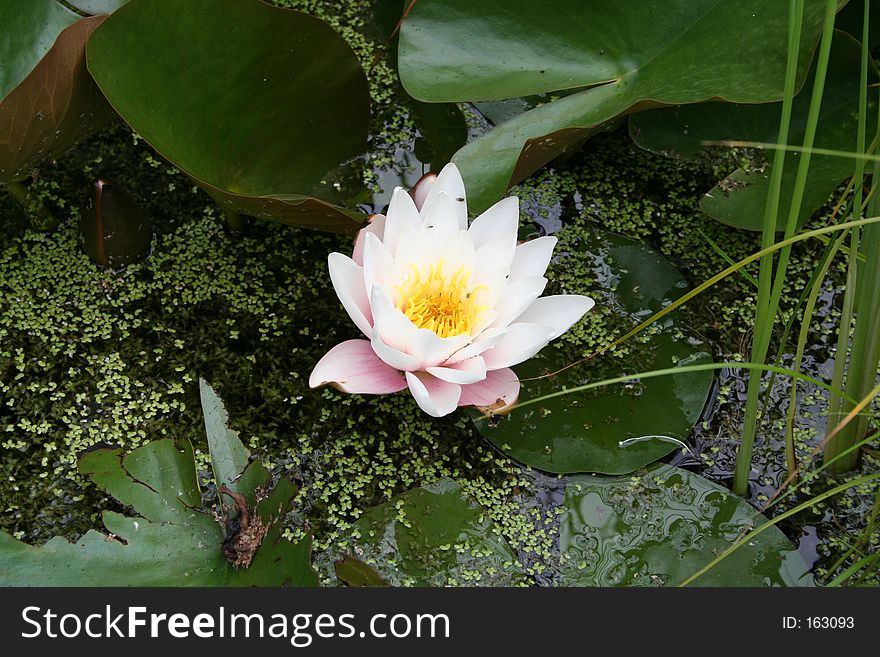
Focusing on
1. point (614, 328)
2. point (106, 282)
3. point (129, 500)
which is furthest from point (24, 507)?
point (614, 328)

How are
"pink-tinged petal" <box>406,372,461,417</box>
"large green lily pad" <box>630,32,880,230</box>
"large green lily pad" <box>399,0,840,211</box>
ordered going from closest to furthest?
"pink-tinged petal" <box>406,372,461,417</box> → "large green lily pad" <box>399,0,840,211</box> → "large green lily pad" <box>630,32,880,230</box>

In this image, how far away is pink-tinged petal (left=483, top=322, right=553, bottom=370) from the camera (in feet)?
4.09

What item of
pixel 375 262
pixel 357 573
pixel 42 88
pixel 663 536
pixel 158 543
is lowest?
pixel 663 536

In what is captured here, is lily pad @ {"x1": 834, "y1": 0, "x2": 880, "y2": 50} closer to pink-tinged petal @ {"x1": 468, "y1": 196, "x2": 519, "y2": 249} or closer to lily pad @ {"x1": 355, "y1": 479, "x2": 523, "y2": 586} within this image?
pink-tinged petal @ {"x1": 468, "y1": 196, "x2": 519, "y2": 249}

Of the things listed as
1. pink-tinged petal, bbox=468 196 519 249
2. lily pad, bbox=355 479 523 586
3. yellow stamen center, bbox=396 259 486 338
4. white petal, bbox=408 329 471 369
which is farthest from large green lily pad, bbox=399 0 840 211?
lily pad, bbox=355 479 523 586

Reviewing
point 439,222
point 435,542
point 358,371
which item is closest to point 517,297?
point 439,222

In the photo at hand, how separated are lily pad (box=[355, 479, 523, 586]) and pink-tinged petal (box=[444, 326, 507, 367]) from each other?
0.26 meters

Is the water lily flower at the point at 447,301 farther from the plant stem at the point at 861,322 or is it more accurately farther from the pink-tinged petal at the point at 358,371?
the plant stem at the point at 861,322

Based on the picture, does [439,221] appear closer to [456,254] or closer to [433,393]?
[456,254]

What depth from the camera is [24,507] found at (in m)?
1.31

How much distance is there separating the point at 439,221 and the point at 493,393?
0.29m

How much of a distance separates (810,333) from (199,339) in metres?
1.19

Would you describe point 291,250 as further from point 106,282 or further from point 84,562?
point 84,562

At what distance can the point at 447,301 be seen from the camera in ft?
4.30
